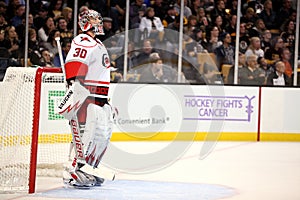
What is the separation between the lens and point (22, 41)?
31.4 ft

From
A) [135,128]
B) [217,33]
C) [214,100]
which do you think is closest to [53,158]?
[135,128]

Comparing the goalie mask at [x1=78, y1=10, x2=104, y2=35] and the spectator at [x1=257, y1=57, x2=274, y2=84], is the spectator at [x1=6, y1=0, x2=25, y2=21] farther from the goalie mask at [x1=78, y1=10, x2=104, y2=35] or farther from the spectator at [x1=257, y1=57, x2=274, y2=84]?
the goalie mask at [x1=78, y1=10, x2=104, y2=35]

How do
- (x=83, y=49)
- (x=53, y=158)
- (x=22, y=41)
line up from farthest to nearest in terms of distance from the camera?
(x=22, y=41) < (x=53, y=158) < (x=83, y=49)

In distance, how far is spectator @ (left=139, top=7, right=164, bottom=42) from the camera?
10.6 meters

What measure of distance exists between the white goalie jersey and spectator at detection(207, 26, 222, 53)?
514 centimetres

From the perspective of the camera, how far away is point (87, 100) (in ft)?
19.2

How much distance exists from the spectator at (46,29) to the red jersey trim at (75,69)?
4205mm

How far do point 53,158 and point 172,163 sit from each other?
1.60m

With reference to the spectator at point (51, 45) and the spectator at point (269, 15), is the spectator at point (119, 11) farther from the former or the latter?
the spectator at point (269, 15)

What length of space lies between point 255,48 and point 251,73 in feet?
1.55

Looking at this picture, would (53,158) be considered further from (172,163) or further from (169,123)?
(169,123)

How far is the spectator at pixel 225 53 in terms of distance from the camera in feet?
35.3

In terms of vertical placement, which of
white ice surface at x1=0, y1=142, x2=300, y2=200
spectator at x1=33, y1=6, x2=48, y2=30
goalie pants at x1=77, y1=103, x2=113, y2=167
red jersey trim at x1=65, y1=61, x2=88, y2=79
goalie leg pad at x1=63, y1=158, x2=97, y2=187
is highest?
spectator at x1=33, y1=6, x2=48, y2=30

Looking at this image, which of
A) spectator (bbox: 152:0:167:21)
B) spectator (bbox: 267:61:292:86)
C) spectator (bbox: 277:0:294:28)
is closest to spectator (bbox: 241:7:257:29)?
spectator (bbox: 277:0:294:28)
